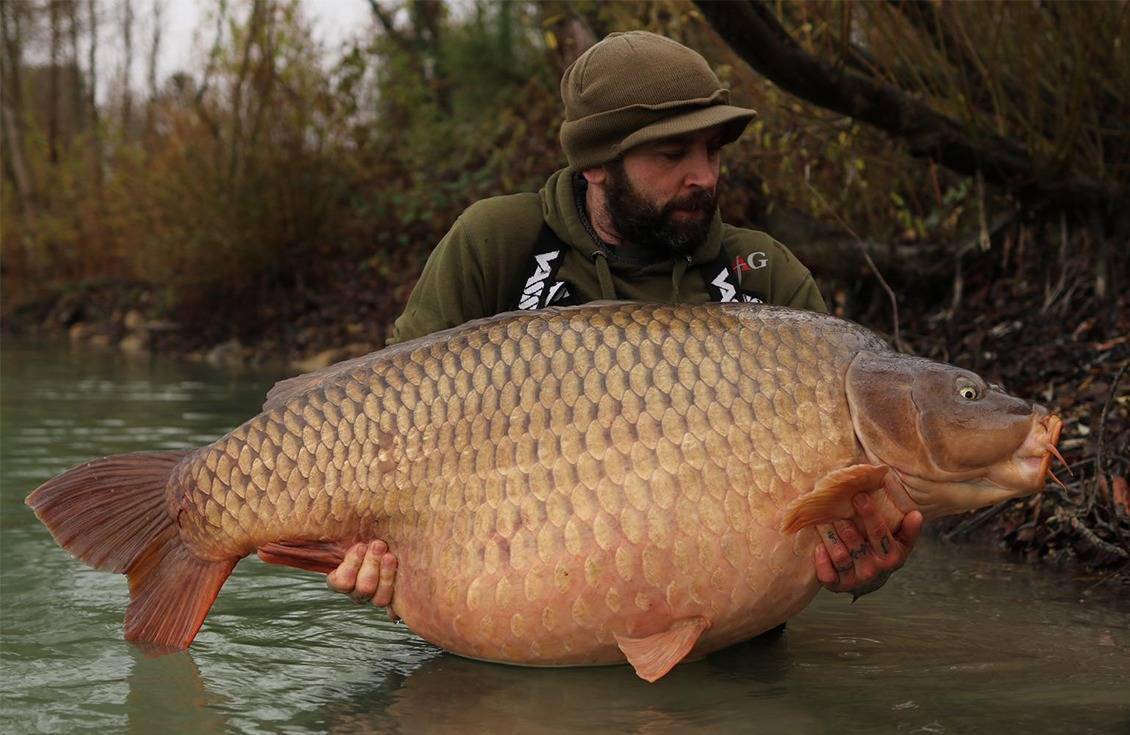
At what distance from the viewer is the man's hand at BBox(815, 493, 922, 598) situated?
2242mm

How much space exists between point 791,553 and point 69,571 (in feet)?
6.27

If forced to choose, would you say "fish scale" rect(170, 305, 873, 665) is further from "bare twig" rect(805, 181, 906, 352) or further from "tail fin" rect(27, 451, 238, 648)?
"bare twig" rect(805, 181, 906, 352)

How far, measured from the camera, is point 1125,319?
461cm

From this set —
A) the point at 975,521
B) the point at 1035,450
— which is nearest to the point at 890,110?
the point at 975,521

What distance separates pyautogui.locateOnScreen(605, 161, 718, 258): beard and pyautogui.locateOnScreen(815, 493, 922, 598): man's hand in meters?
0.77

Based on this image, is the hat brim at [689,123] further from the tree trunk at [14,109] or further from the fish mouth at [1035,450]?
the tree trunk at [14,109]

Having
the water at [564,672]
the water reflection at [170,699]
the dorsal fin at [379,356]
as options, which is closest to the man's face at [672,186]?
the dorsal fin at [379,356]

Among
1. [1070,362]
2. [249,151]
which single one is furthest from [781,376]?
[249,151]

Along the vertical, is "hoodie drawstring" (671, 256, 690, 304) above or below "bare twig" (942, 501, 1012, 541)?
above

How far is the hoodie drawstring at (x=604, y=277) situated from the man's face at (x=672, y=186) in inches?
3.7

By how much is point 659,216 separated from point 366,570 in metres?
0.93

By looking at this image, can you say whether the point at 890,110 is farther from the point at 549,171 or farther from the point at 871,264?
the point at 549,171

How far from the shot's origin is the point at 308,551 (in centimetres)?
234

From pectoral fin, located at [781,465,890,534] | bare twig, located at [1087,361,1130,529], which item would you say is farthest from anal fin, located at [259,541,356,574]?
bare twig, located at [1087,361,1130,529]
